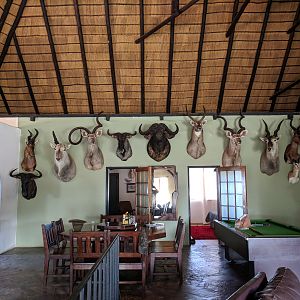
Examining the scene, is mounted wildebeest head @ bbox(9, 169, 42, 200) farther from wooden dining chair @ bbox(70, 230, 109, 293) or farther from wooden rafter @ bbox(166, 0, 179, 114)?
wooden dining chair @ bbox(70, 230, 109, 293)

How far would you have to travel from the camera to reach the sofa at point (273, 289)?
179 cm

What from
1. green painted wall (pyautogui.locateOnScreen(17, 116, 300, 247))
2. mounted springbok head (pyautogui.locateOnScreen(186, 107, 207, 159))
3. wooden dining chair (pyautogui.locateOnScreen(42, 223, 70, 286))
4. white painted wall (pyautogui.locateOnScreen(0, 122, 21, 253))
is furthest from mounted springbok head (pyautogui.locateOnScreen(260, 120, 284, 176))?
white painted wall (pyautogui.locateOnScreen(0, 122, 21, 253))

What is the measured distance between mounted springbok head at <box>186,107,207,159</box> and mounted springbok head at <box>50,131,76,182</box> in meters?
3.16

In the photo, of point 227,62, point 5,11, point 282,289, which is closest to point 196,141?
point 227,62

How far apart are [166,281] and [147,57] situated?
478cm

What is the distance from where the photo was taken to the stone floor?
4.34 m

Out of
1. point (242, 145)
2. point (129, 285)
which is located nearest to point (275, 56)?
point (242, 145)

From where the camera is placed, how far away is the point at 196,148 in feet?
26.7

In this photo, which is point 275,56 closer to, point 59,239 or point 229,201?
point 229,201

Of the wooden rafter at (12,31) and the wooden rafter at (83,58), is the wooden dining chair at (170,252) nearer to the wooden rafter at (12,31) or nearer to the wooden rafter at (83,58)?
the wooden rafter at (83,58)

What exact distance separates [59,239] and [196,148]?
4.26 m

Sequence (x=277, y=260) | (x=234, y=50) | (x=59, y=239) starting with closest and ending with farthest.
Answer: (x=277, y=260), (x=59, y=239), (x=234, y=50)

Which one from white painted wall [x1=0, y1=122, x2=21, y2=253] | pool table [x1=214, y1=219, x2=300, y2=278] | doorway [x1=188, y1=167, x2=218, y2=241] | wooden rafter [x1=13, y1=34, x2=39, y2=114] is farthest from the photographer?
doorway [x1=188, y1=167, x2=218, y2=241]

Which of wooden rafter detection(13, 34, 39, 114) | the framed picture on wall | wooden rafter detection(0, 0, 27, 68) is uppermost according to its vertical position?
wooden rafter detection(0, 0, 27, 68)
